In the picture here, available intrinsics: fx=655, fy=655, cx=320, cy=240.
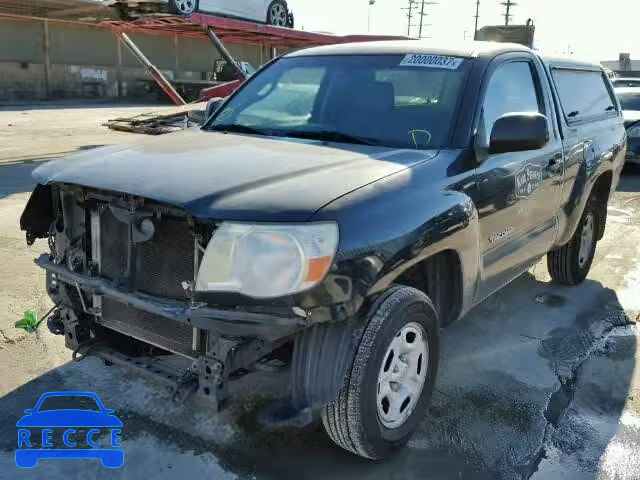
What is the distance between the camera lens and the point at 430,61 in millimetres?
3725

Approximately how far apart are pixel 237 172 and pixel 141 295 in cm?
66

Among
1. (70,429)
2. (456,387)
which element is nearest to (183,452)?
(70,429)

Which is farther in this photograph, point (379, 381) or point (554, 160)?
point (554, 160)

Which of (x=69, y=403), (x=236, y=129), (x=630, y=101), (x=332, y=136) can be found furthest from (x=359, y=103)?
(x=630, y=101)

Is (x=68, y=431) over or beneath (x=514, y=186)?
beneath

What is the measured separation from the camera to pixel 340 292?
8.15 ft

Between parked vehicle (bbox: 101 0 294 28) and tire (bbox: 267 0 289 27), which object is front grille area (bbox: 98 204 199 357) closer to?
parked vehicle (bbox: 101 0 294 28)

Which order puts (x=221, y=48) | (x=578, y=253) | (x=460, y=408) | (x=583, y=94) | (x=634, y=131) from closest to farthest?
(x=460, y=408) → (x=583, y=94) → (x=578, y=253) → (x=634, y=131) → (x=221, y=48)

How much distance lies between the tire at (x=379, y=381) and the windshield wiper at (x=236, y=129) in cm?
142

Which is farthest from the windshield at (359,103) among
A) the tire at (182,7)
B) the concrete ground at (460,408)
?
the tire at (182,7)

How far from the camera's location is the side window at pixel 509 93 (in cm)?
364

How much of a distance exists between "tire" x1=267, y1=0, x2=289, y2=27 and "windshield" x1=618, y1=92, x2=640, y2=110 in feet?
28.7

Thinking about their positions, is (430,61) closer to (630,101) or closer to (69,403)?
(69,403)

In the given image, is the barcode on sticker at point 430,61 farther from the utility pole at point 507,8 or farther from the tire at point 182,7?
the utility pole at point 507,8
